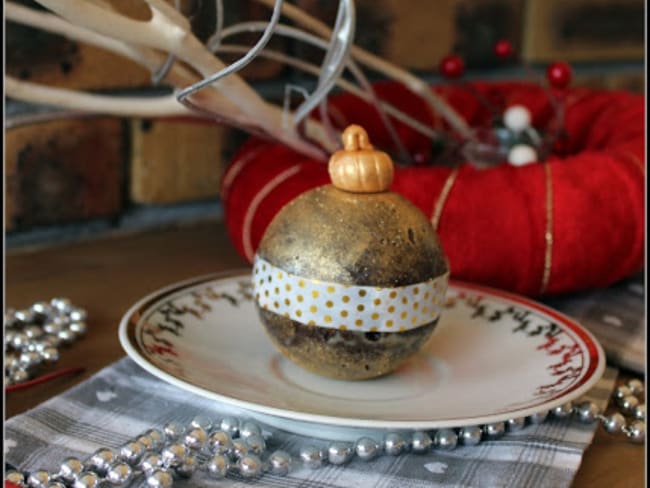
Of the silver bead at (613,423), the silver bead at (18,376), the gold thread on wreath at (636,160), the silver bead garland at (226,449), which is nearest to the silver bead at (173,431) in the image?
Result: the silver bead garland at (226,449)

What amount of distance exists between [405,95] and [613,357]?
1.07 feet

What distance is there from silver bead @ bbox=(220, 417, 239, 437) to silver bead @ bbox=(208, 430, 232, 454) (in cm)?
2

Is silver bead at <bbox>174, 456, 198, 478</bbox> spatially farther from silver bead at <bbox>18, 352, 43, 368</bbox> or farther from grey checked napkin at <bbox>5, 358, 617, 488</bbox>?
silver bead at <bbox>18, 352, 43, 368</bbox>

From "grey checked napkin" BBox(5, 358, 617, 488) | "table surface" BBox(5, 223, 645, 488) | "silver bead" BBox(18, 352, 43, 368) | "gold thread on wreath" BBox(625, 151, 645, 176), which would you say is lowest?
"table surface" BBox(5, 223, 645, 488)

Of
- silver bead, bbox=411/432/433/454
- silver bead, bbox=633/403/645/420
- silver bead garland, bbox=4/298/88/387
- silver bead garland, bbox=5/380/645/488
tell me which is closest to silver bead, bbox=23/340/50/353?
silver bead garland, bbox=4/298/88/387

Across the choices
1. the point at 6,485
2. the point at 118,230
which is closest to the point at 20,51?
the point at 118,230

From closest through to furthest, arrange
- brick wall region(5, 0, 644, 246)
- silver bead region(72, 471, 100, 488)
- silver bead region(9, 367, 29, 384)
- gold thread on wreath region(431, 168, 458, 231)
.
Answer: silver bead region(72, 471, 100, 488) → silver bead region(9, 367, 29, 384) → gold thread on wreath region(431, 168, 458, 231) → brick wall region(5, 0, 644, 246)

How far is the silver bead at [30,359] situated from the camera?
0.47 meters

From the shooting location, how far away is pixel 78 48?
0.68 metres

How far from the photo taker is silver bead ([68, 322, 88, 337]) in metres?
0.52

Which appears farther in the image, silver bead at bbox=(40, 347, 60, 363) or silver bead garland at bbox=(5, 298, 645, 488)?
silver bead at bbox=(40, 347, 60, 363)

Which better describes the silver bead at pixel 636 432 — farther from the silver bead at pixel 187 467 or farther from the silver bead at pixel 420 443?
the silver bead at pixel 187 467

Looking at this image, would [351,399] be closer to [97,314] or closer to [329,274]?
[329,274]

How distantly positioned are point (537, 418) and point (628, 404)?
2.7 inches
